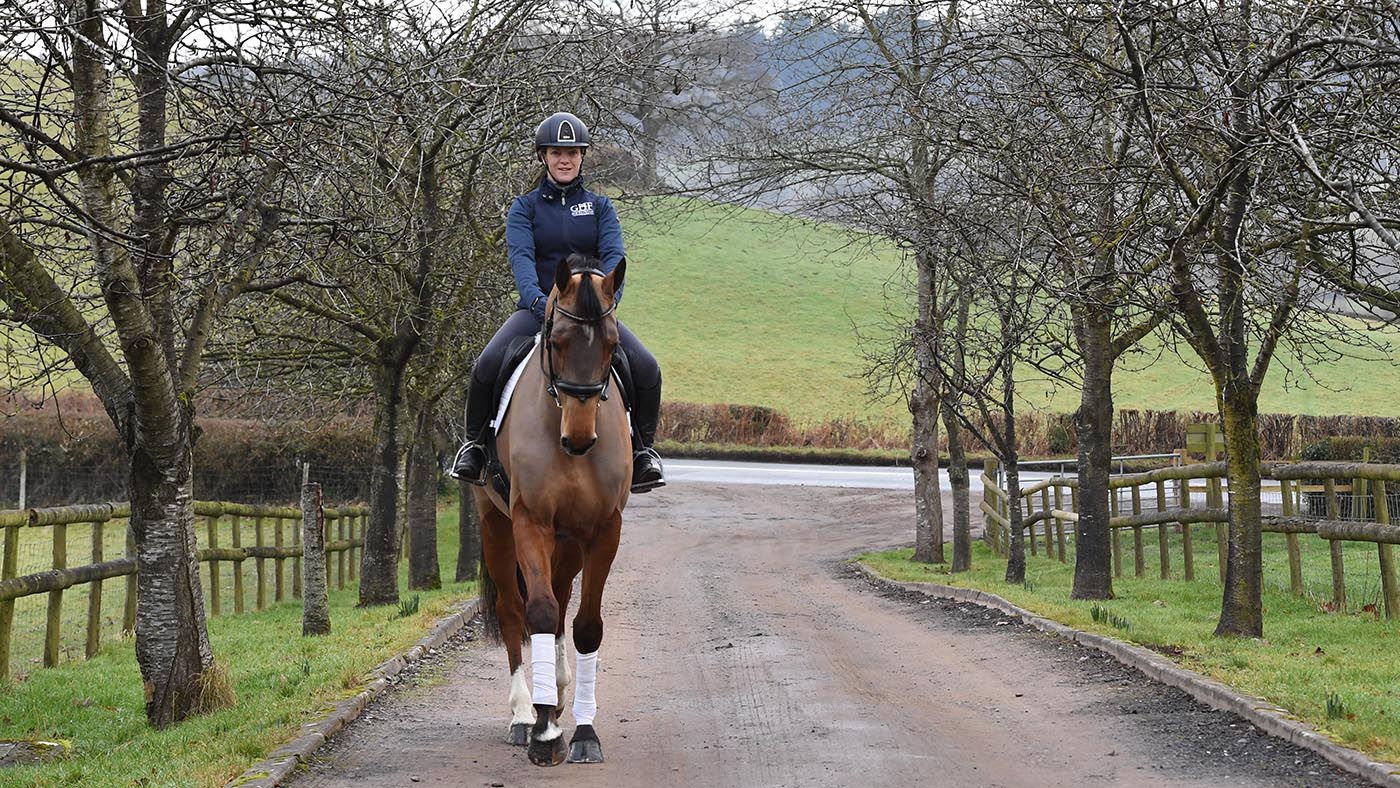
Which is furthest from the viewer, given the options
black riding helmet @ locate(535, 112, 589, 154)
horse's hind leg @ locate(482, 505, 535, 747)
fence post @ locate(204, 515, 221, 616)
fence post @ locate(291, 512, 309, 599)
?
fence post @ locate(291, 512, 309, 599)

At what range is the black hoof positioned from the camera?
24.9ft

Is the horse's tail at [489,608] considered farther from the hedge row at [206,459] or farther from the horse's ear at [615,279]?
the hedge row at [206,459]

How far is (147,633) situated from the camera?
9094 millimetres

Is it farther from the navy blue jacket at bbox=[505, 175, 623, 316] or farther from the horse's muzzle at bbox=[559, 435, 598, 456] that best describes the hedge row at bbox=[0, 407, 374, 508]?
the horse's muzzle at bbox=[559, 435, 598, 456]

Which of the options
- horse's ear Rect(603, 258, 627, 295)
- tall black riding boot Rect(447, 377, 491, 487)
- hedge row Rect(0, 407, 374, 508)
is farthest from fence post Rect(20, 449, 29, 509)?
horse's ear Rect(603, 258, 627, 295)

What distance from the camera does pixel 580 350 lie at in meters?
7.44

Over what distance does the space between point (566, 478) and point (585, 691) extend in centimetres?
124

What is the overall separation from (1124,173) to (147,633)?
372 inches

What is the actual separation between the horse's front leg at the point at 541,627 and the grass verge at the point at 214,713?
147 centimetres

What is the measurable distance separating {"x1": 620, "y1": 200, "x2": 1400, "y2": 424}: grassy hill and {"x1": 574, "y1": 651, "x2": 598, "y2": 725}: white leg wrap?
1117 inches

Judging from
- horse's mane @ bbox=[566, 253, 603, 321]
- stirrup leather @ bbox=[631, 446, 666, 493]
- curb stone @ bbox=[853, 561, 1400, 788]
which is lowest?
curb stone @ bbox=[853, 561, 1400, 788]

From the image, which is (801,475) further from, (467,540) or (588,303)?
(588,303)

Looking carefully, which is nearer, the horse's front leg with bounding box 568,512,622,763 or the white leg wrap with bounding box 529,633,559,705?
the white leg wrap with bounding box 529,633,559,705

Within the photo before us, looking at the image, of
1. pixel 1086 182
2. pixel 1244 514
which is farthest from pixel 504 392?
pixel 1244 514
